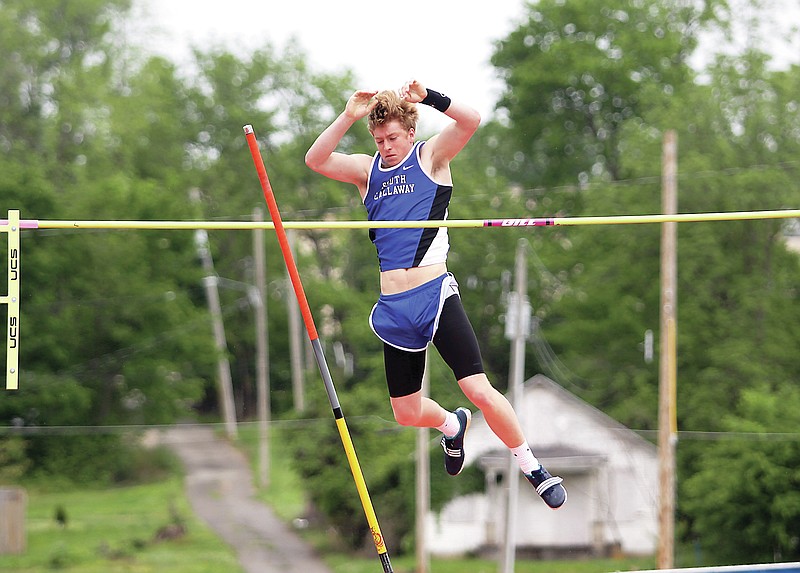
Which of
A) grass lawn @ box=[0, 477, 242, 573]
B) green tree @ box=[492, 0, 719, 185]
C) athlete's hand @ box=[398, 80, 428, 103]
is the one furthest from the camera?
green tree @ box=[492, 0, 719, 185]

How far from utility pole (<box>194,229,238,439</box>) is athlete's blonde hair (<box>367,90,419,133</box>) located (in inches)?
854

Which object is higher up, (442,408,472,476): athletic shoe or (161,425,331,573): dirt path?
(442,408,472,476): athletic shoe

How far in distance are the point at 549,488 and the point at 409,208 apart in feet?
4.04

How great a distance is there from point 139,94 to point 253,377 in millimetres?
7120

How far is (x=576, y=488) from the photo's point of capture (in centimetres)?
2402

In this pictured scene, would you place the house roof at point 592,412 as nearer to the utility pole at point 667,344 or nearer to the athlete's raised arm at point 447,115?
the utility pole at point 667,344

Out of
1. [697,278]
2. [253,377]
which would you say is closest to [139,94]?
[253,377]

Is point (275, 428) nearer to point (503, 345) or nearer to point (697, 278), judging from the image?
point (503, 345)

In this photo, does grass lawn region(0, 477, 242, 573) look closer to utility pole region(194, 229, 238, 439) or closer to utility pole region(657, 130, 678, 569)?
utility pole region(194, 229, 238, 439)

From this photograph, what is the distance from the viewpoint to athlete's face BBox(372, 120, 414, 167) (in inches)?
191

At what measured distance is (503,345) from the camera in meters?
24.0

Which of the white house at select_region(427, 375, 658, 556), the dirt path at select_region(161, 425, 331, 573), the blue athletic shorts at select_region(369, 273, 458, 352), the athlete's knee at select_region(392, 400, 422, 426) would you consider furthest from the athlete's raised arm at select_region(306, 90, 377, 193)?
the dirt path at select_region(161, 425, 331, 573)

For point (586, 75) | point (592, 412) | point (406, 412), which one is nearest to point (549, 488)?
point (406, 412)

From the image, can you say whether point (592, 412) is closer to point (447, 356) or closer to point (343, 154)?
point (447, 356)
